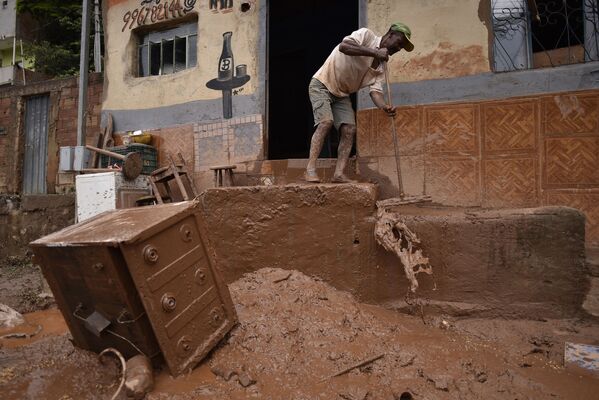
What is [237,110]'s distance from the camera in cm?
552

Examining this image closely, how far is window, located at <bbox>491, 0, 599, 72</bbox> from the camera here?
4.09 meters

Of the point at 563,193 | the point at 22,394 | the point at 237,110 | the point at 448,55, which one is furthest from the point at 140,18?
the point at 563,193

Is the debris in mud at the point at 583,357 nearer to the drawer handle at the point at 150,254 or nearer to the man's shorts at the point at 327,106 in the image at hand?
the drawer handle at the point at 150,254

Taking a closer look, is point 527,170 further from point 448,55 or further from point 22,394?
point 22,394

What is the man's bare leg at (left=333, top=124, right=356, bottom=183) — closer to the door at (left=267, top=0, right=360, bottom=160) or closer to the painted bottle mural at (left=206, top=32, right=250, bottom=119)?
the painted bottle mural at (left=206, top=32, right=250, bottom=119)

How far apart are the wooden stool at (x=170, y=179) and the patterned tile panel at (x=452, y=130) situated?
3.20 meters

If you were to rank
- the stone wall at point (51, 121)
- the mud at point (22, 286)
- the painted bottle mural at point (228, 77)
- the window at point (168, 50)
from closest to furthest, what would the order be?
1. the mud at point (22, 286)
2. the painted bottle mural at point (228, 77)
3. the window at point (168, 50)
4. the stone wall at point (51, 121)

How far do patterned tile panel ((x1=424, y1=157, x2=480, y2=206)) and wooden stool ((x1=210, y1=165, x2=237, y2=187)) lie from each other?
7.97 ft

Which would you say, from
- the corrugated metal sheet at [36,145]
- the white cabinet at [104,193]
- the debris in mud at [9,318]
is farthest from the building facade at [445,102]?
the corrugated metal sheet at [36,145]

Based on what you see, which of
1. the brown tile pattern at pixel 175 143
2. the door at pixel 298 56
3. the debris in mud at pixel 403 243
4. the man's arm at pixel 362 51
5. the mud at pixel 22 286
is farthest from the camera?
the door at pixel 298 56

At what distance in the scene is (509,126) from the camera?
392cm

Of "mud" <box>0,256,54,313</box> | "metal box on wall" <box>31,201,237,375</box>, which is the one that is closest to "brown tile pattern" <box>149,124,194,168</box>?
"mud" <box>0,256,54,313</box>

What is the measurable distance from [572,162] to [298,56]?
6.22m

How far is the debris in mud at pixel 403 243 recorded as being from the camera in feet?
10.1
